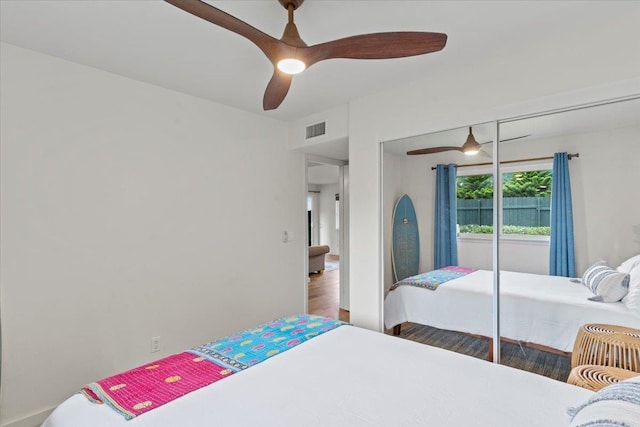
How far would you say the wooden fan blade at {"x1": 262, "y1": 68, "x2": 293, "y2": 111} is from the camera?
1.78 metres

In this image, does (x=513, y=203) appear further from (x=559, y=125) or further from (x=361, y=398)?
(x=361, y=398)

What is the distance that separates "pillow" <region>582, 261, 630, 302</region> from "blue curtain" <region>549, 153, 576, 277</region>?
89 millimetres

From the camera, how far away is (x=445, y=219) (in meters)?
2.64

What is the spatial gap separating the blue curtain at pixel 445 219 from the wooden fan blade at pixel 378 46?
1286 mm

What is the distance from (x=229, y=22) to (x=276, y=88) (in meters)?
0.61

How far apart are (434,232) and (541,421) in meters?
1.69

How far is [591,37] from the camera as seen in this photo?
1.88 metres

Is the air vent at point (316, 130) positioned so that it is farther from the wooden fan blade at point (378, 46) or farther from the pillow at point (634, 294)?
the pillow at point (634, 294)

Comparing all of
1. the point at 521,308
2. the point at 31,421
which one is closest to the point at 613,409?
the point at 521,308

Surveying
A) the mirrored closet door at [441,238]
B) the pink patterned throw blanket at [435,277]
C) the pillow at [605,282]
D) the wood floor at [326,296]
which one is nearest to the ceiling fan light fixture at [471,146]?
the mirrored closet door at [441,238]

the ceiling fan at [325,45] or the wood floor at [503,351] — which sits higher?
the ceiling fan at [325,45]

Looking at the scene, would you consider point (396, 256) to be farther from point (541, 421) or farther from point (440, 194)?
point (541, 421)

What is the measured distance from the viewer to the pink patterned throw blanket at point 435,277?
2551mm

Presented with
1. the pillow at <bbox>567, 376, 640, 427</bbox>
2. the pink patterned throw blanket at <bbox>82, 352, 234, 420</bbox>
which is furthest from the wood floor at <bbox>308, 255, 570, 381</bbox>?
the pink patterned throw blanket at <bbox>82, 352, 234, 420</bbox>
